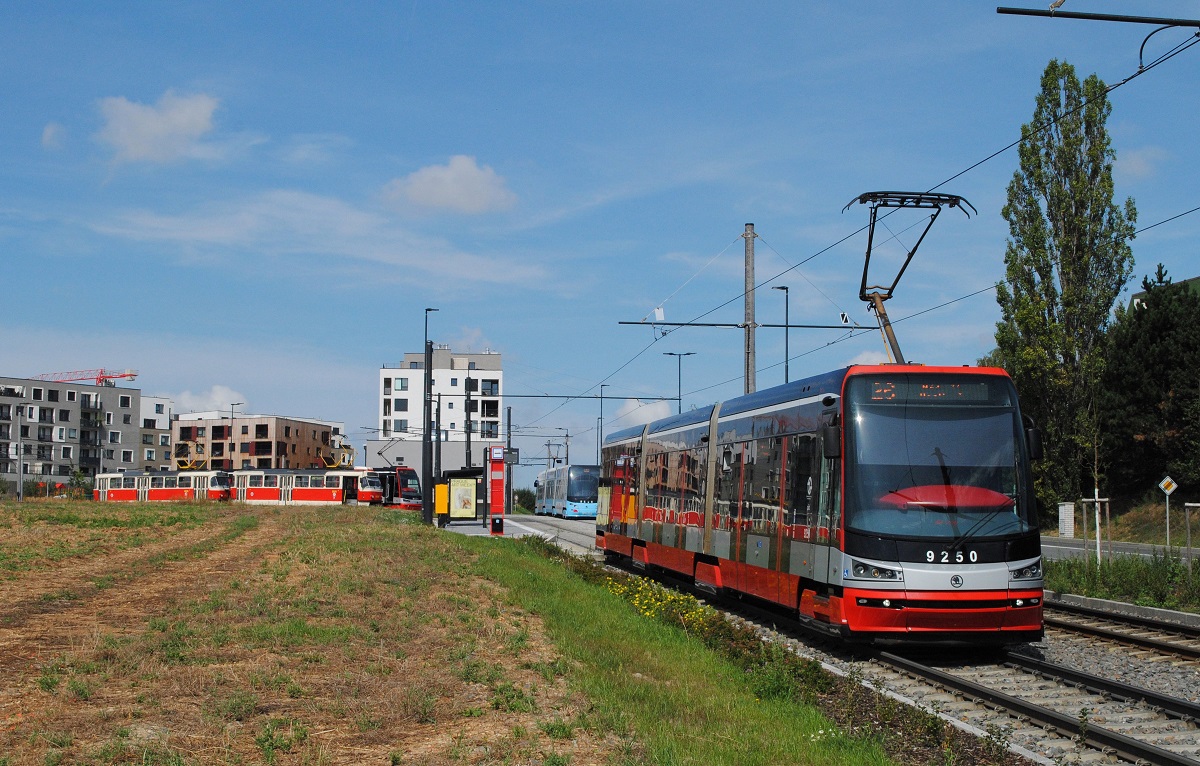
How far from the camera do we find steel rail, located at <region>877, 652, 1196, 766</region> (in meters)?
7.99

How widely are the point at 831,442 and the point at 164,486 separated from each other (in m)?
78.7

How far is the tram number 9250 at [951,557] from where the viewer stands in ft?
41.3

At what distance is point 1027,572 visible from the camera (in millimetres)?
12742

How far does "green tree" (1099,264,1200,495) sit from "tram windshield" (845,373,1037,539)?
32.7 metres

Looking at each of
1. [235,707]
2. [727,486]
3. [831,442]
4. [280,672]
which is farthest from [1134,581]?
[235,707]

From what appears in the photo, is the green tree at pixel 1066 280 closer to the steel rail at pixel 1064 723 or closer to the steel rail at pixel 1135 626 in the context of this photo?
the steel rail at pixel 1135 626

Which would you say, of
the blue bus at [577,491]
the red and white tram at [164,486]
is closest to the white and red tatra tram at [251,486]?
the red and white tram at [164,486]

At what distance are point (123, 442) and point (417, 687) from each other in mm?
147276

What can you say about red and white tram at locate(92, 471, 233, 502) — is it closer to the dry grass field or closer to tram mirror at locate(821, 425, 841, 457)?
the dry grass field

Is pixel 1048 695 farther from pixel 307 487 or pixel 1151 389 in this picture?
pixel 307 487

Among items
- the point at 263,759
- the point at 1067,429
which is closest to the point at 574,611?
the point at 263,759

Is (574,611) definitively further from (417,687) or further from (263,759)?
(263,759)

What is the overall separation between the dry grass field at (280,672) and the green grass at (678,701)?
0.30 m

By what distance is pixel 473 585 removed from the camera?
1952 cm
